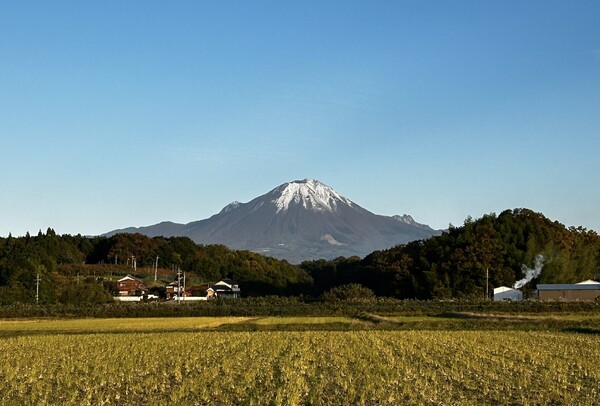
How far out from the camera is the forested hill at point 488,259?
76938 millimetres

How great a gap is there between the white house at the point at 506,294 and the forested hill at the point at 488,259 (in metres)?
1.63

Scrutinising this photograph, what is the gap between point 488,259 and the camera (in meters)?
77.6

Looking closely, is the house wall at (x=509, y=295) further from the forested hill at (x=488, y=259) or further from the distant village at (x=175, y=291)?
the distant village at (x=175, y=291)

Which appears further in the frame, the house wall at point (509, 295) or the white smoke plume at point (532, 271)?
the white smoke plume at point (532, 271)

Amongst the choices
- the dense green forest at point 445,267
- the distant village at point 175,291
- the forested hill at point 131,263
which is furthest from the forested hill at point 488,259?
the forested hill at point 131,263

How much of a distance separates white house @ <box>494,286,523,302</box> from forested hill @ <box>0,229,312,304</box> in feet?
112

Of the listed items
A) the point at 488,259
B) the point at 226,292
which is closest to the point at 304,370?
the point at 488,259

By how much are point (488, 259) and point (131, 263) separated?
223 feet

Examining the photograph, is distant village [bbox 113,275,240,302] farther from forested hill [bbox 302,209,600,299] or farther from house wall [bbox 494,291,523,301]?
house wall [bbox 494,291,523,301]

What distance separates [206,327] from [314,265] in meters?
103

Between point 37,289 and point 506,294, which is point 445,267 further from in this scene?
point 37,289

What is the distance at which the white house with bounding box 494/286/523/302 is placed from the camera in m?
72.6

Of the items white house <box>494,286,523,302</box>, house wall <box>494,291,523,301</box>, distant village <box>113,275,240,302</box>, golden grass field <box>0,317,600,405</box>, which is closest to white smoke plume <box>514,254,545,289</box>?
white house <box>494,286,523,302</box>

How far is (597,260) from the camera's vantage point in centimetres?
8888
